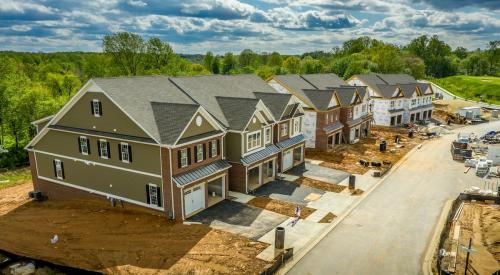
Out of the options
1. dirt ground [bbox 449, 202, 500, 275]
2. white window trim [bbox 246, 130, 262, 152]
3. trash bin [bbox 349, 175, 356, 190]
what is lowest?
dirt ground [bbox 449, 202, 500, 275]

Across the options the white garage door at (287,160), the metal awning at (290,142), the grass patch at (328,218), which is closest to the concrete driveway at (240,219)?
the grass patch at (328,218)

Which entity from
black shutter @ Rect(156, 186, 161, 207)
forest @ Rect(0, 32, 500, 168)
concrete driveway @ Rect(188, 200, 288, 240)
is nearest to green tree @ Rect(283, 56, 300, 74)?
forest @ Rect(0, 32, 500, 168)

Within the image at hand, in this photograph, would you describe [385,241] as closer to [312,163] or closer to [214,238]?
[214,238]

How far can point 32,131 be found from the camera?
50.7 metres

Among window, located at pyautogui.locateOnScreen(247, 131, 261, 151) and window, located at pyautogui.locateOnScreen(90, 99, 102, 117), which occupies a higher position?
window, located at pyautogui.locateOnScreen(90, 99, 102, 117)

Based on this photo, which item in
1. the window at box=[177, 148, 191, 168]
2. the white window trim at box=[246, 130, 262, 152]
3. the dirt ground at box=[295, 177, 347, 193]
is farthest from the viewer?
the dirt ground at box=[295, 177, 347, 193]

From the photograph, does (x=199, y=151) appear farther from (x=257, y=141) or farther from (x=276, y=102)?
(x=276, y=102)

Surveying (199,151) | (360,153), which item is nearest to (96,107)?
(199,151)

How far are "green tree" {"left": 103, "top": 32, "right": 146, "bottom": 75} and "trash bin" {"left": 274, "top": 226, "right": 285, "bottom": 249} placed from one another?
195 ft

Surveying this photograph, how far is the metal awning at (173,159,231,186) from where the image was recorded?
25109mm

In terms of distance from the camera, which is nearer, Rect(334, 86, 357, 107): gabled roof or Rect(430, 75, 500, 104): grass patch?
Rect(334, 86, 357, 107): gabled roof

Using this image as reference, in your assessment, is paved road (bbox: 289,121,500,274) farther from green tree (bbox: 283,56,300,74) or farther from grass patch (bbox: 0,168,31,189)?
green tree (bbox: 283,56,300,74)

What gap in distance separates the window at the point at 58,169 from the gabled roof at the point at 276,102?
65.9 feet

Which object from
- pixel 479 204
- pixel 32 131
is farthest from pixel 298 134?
pixel 32 131
